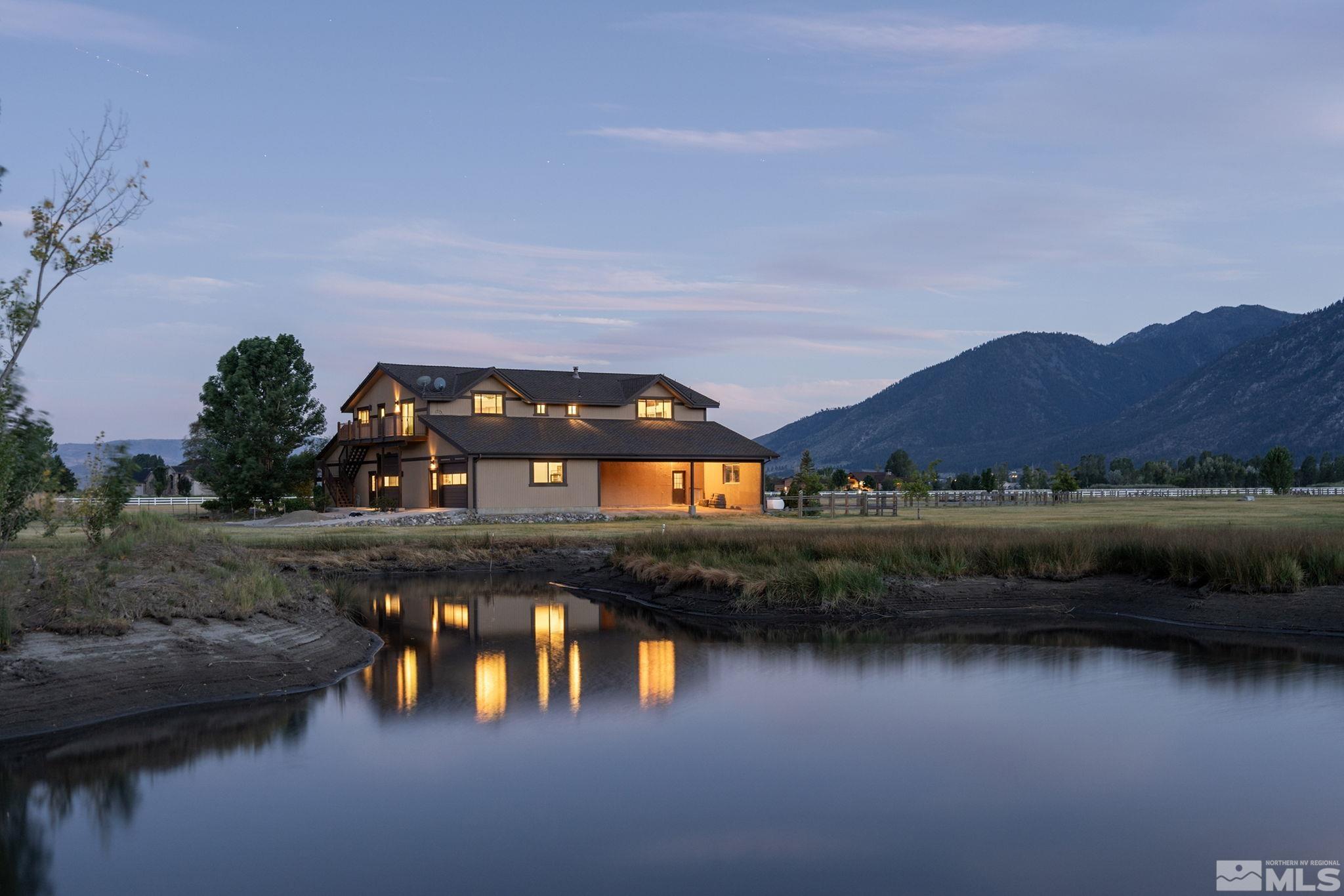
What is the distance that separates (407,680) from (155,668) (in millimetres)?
4216

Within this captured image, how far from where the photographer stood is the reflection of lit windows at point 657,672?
1767 centimetres

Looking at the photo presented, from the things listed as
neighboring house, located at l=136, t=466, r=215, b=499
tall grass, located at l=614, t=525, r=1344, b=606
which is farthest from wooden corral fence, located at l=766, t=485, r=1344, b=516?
neighboring house, located at l=136, t=466, r=215, b=499

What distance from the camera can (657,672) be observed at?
771 inches

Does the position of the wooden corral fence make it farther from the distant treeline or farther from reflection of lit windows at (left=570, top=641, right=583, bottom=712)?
reflection of lit windows at (left=570, top=641, right=583, bottom=712)

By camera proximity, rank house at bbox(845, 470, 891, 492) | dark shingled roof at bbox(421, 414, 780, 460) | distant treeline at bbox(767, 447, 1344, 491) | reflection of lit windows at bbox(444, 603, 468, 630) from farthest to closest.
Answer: distant treeline at bbox(767, 447, 1344, 491)
house at bbox(845, 470, 891, 492)
dark shingled roof at bbox(421, 414, 780, 460)
reflection of lit windows at bbox(444, 603, 468, 630)

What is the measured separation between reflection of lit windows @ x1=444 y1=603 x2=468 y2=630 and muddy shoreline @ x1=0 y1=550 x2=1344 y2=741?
246cm

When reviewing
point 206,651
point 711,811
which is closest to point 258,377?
point 206,651

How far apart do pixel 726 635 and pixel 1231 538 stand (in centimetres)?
1174

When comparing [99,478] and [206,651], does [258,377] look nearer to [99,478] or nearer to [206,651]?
[99,478]

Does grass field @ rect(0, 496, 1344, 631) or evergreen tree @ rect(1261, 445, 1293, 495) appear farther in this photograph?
evergreen tree @ rect(1261, 445, 1293, 495)

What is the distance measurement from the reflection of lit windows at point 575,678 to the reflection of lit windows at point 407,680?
2.43m

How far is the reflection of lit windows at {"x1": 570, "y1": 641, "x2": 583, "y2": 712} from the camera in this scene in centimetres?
1733

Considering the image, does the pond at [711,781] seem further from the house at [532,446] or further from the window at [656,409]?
the window at [656,409]

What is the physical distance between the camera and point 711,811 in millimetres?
11945
